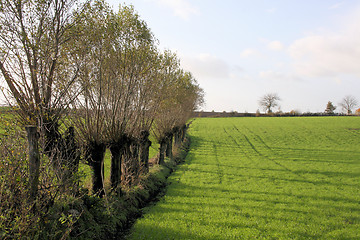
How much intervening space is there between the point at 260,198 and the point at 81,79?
48.0ft

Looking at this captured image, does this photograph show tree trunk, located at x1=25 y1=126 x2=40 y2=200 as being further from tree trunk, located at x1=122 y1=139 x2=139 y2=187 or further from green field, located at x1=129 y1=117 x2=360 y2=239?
tree trunk, located at x1=122 y1=139 x2=139 y2=187

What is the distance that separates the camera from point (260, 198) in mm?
17000

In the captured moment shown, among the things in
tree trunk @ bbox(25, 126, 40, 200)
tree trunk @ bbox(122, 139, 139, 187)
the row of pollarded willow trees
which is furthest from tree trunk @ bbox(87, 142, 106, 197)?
tree trunk @ bbox(25, 126, 40, 200)

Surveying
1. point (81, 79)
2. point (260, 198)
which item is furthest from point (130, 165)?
point (260, 198)

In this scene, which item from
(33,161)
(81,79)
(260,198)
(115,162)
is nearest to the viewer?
(33,161)

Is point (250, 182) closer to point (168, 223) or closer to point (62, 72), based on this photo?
point (168, 223)

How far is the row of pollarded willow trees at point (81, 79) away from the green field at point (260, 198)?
170 inches

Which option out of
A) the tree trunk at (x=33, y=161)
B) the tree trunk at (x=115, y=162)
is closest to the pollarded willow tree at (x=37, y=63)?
the tree trunk at (x=33, y=161)

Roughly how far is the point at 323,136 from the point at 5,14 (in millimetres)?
58574

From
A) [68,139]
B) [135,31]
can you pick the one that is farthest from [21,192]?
[135,31]

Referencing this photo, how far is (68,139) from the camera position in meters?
11.1

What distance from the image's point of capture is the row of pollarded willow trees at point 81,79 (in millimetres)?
8812

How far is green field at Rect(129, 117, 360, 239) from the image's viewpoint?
11891mm

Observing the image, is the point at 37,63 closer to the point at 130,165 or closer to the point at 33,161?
the point at 33,161
